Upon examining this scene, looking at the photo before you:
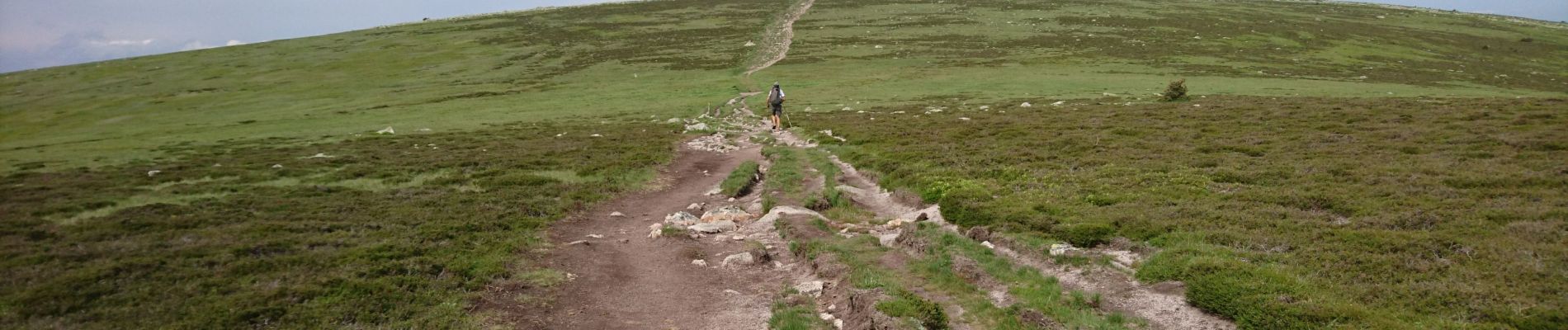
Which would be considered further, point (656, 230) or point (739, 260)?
point (656, 230)

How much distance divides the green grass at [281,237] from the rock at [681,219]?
347cm

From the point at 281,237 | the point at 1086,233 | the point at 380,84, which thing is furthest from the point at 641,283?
the point at 380,84

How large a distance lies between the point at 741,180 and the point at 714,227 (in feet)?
21.1

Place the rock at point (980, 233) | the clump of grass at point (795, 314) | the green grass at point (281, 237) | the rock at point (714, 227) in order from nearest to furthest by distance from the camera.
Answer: the clump of grass at point (795, 314) → the green grass at point (281, 237) → the rock at point (980, 233) → the rock at point (714, 227)

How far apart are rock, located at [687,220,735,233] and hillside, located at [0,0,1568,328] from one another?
4.08 ft

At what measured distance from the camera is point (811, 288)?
44.4 ft

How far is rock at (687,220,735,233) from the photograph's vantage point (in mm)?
A: 18609

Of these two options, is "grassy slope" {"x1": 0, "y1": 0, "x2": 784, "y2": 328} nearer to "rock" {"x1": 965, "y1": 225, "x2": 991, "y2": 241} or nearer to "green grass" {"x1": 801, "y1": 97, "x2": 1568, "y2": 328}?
"rock" {"x1": 965, "y1": 225, "x2": 991, "y2": 241}

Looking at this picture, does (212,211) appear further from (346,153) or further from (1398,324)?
(1398,324)

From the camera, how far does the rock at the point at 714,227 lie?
1861 cm

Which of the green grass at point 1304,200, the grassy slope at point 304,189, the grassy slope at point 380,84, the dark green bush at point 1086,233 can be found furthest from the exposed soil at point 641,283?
the grassy slope at point 380,84

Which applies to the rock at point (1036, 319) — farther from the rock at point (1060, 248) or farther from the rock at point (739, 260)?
the rock at point (739, 260)

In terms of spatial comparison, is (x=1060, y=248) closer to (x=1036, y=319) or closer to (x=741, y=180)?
(x=1036, y=319)

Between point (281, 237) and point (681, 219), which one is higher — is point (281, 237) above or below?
above
